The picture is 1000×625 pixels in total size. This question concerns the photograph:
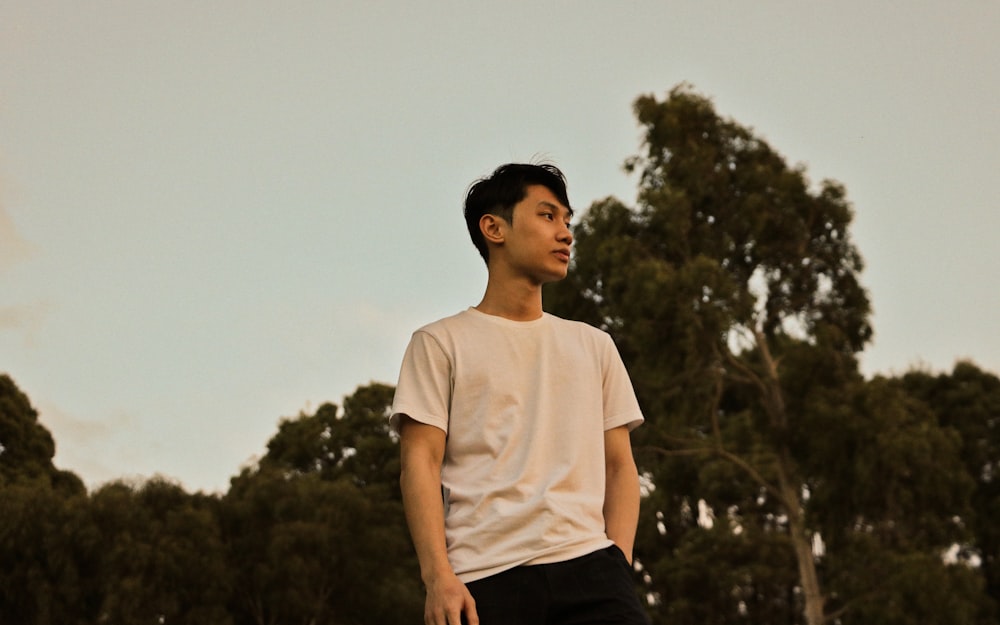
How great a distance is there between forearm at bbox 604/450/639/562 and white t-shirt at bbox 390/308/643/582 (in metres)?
0.06

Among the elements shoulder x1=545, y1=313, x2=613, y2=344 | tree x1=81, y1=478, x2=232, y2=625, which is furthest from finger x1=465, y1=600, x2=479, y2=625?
tree x1=81, y1=478, x2=232, y2=625

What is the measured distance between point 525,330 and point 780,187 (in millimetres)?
19543

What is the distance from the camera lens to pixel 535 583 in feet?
8.79

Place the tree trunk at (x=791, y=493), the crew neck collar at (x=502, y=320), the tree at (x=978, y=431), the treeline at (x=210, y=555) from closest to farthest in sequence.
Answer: the crew neck collar at (x=502, y=320)
the tree trunk at (x=791, y=493)
the treeline at (x=210, y=555)
the tree at (x=978, y=431)

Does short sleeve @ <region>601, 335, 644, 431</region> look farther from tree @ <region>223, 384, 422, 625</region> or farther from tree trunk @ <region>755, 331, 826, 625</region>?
tree @ <region>223, 384, 422, 625</region>

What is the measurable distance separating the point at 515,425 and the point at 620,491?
0.33 metres

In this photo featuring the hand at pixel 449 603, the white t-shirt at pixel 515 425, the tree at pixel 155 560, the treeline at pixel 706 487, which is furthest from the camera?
the tree at pixel 155 560

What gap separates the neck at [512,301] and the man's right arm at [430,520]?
1.27 ft

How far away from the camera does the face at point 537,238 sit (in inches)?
122

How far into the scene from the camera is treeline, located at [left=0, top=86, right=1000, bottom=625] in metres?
20.1

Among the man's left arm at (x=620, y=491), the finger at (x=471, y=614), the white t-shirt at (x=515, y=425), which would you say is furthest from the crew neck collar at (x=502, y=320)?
the finger at (x=471, y=614)

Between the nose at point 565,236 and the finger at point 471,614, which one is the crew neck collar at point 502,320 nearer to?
the nose at point 565,236

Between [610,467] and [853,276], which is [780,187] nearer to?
[853,276]

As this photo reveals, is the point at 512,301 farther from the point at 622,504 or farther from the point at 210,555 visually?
the point at 210,555
